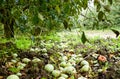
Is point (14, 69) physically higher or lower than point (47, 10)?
lower

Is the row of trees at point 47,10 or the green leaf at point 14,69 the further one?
the green leaf at point 14,69

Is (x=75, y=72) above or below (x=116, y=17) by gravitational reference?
above

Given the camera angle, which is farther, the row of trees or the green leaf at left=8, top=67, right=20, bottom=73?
the green leaf at left=8, top=67, right=20, bottom=73

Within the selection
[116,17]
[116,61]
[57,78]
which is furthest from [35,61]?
[116,17]

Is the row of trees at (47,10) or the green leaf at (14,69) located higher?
the row of trees at (47,10)

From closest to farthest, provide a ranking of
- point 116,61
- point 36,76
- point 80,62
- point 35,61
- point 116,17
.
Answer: point 36,76 < point 35,61 < point 80,62 < point 116,61 < point 116,17

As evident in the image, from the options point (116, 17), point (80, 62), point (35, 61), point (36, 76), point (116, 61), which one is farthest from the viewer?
point (116, 17)

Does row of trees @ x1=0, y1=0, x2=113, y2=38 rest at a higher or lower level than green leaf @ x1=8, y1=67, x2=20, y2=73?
higher

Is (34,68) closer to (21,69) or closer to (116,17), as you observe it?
(21,69)

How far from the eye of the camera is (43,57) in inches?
158

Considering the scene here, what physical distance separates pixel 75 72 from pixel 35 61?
1.76 feet

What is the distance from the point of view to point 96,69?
12.5ft

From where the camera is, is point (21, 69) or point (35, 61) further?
point (35, 61)

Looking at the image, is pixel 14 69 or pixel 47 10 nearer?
pixel 47 10
